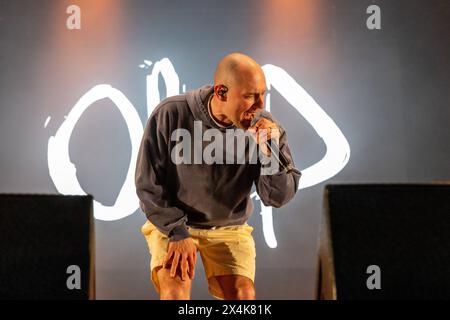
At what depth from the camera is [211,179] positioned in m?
1.93

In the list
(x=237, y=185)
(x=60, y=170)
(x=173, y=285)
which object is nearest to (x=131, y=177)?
(x=60, y=170)

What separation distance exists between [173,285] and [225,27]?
5.53 feet

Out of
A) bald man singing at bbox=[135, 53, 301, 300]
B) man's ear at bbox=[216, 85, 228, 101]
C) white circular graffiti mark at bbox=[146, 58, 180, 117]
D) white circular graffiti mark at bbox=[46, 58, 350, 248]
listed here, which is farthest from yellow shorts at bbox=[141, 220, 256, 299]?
white circular graffiti mark at bbox=[146, 58, 180, 117]

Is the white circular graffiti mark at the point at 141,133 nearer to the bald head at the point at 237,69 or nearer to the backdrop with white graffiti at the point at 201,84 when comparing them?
the backdrop with white graffiti at the point at 201,84

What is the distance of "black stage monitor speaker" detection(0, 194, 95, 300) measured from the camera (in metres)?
1.19

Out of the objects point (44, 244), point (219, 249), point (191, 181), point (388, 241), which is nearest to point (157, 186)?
point (191, 181)

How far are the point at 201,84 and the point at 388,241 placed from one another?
6.25 ft

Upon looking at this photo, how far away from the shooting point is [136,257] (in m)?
2.96

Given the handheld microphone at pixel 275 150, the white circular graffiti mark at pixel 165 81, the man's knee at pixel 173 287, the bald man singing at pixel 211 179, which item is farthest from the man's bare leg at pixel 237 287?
the white circular graffiti mark at pixel 165 81

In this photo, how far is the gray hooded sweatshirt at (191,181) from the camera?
1820 millimetres

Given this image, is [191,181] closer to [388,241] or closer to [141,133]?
[388,241]
